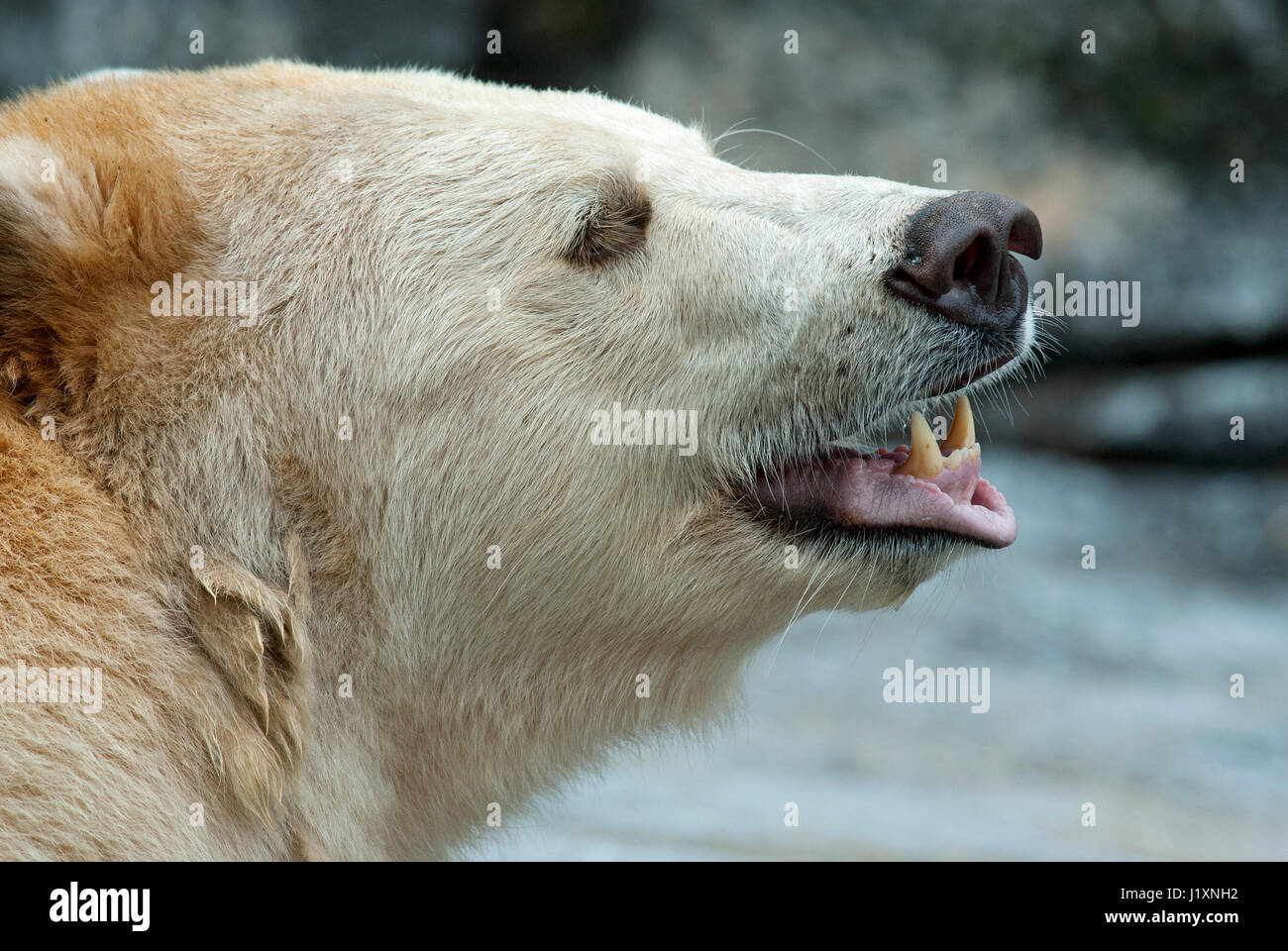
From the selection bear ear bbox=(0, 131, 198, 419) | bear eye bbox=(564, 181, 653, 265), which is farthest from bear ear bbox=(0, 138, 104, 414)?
bear eye bbox=(564, 181, 653, 265)

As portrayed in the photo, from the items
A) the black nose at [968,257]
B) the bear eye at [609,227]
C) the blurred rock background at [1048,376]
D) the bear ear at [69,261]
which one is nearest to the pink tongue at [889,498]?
the black nose at [968,257]

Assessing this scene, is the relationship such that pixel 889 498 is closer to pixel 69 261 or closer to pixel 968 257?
pixel 968 257

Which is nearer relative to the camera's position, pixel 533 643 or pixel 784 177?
pixel 533 643

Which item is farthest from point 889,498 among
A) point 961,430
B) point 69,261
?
point 69,261

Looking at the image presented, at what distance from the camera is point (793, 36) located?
8.95 m

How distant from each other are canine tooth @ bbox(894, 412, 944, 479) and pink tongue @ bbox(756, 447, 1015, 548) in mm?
16

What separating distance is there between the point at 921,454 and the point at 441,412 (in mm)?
1021

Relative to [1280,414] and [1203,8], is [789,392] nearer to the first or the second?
[1280,414]

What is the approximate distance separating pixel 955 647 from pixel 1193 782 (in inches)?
62.4

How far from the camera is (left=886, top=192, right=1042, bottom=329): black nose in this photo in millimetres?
2734

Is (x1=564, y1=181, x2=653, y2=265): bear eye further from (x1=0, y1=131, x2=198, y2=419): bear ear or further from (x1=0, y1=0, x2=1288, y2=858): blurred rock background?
(x1=0, y1=0, x2=1288, y2=858): blurred rock background

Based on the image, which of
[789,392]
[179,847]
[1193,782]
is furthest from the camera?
[1193,782]

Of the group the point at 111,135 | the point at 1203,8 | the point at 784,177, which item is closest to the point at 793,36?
the point at 1203,8

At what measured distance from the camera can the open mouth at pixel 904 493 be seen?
9.21 feet
